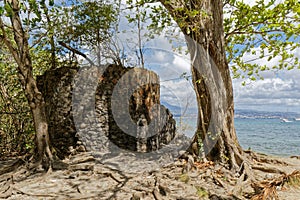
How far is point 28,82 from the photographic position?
16.8ft

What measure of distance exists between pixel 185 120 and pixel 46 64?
15.6ft

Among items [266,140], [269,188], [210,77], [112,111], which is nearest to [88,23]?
[112,111]

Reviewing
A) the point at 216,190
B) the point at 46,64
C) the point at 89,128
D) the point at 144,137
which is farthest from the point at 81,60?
the point at 216,190

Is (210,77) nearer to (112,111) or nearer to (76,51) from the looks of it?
(112,111)

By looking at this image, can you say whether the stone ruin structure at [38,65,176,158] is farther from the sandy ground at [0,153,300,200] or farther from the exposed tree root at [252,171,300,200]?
the exposed tree root at [252,171,300,200]

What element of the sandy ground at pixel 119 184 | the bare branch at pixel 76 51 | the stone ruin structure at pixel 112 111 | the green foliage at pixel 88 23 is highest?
the green foliage at pixel 88 23

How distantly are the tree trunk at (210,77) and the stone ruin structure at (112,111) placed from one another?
2.56 meters

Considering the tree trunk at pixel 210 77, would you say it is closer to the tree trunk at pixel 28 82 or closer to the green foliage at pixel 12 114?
the tree trunk at pixel 28 82

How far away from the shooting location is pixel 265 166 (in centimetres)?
512

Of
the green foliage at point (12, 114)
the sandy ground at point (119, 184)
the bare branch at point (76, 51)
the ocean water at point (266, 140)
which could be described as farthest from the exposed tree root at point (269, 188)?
the green foliage at point (12, 114)

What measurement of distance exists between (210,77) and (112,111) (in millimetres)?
3340

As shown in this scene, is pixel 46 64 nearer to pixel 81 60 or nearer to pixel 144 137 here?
pixel 81 60

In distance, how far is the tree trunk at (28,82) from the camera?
504 cm

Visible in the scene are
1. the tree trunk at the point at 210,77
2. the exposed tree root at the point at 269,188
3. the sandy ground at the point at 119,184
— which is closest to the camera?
the exposed tree root at the point at 269,188
